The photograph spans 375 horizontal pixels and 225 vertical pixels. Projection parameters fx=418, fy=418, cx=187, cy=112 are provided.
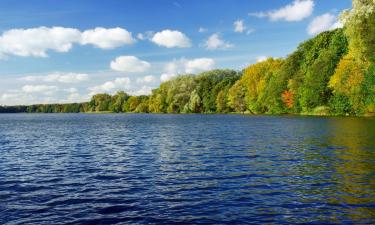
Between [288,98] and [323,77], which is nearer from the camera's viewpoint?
[323,77]

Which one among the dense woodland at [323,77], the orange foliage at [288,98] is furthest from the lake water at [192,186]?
the orange foliage at [288,98]

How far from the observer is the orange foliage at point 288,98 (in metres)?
135

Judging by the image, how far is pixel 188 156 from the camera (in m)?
37.6

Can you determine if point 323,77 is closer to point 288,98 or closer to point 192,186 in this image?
point 288,98

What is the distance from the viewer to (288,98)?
13662 cm

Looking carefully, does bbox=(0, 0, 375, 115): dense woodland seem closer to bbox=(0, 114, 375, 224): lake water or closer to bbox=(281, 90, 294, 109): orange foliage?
bbox=(281, 90, 294, 109): orange foliage

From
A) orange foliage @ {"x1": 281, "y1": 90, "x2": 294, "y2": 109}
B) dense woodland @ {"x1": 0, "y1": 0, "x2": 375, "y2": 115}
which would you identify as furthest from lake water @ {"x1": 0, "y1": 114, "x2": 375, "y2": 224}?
orange foliage @ {"x1": 281, "y1": 90, "x2": 294, "y2": 109}

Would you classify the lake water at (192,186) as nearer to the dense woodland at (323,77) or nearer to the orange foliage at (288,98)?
the dense woodland at (323,77)

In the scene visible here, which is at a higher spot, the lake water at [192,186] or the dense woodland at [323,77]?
the dense woodland at [323,77]

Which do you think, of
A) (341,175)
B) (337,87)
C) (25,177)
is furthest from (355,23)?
(25,177)

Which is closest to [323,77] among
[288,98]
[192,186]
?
[288,98]

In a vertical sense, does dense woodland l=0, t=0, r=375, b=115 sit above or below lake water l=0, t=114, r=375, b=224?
above

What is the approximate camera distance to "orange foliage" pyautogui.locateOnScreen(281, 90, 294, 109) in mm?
135250

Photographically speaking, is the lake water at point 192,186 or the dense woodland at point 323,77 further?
the dense woodland at point 323,77
